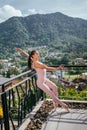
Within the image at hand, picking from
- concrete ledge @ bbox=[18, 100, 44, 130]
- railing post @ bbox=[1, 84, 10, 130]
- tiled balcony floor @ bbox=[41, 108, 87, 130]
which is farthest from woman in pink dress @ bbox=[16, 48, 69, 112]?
railing post @ bbox=[1, 84, 10, 130]

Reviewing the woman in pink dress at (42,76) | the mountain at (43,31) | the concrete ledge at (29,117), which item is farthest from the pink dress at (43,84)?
the mountain at (43,31)

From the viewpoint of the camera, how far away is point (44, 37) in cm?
14312

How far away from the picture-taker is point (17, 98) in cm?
432

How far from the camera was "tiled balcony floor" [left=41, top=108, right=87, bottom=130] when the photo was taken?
3.87 metres

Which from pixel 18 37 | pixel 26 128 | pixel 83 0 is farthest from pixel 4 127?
pixel 18 37

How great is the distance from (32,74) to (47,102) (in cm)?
72

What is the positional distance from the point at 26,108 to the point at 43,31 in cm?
14375

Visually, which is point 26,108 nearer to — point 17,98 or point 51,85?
point 17,98

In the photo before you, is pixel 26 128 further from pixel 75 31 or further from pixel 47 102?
pixel 75 31

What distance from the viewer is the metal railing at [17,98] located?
3.34 metres

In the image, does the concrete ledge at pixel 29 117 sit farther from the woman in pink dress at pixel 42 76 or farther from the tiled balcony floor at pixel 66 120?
the woman in pink dress at pixel 42 76

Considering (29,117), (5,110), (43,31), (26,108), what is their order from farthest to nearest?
(43,31) < (26,108) < (29,117) < (5,110)

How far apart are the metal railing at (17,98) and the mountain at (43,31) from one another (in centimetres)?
11463

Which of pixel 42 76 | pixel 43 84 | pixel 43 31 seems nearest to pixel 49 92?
pixel 43 84
